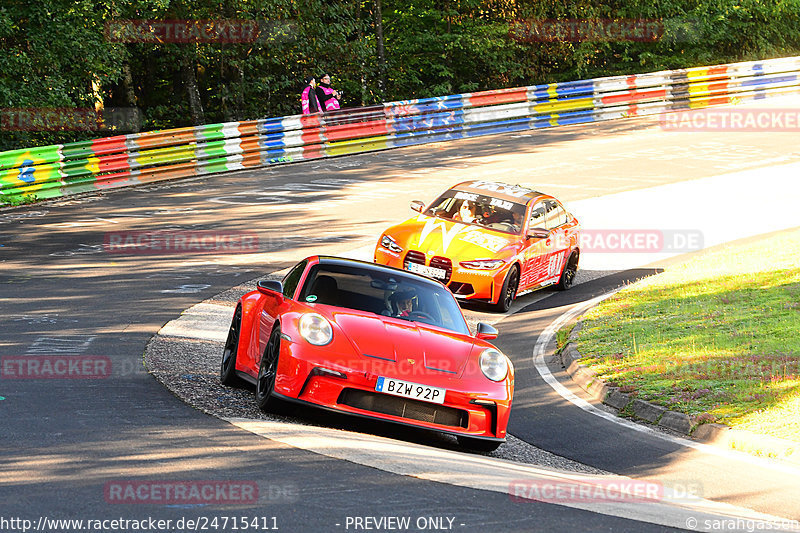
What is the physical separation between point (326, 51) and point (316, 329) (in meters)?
27.8

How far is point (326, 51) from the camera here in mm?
35594

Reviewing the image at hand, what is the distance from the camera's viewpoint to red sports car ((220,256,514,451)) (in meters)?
8.54

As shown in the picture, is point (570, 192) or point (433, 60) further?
point (433, 60)

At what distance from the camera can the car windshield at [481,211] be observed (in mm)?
16797

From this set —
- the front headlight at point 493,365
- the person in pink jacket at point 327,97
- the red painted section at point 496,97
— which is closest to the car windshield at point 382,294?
the front headlight at point 493,365

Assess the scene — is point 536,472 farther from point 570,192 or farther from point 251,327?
point 570,192

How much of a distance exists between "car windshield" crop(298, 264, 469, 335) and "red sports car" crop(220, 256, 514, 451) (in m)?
0.01

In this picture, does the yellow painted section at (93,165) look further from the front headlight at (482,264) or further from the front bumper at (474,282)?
the front headlight at (482,264)

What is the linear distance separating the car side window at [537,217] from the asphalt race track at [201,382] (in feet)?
4.17

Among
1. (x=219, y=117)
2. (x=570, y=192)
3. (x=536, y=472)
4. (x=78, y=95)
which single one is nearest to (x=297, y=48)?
(x=219, y=117)

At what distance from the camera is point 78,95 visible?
2755 cm

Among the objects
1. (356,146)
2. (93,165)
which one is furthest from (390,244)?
(356,146)

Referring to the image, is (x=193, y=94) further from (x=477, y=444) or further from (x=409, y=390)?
(x=409, y=390)

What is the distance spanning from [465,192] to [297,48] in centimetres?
1888
